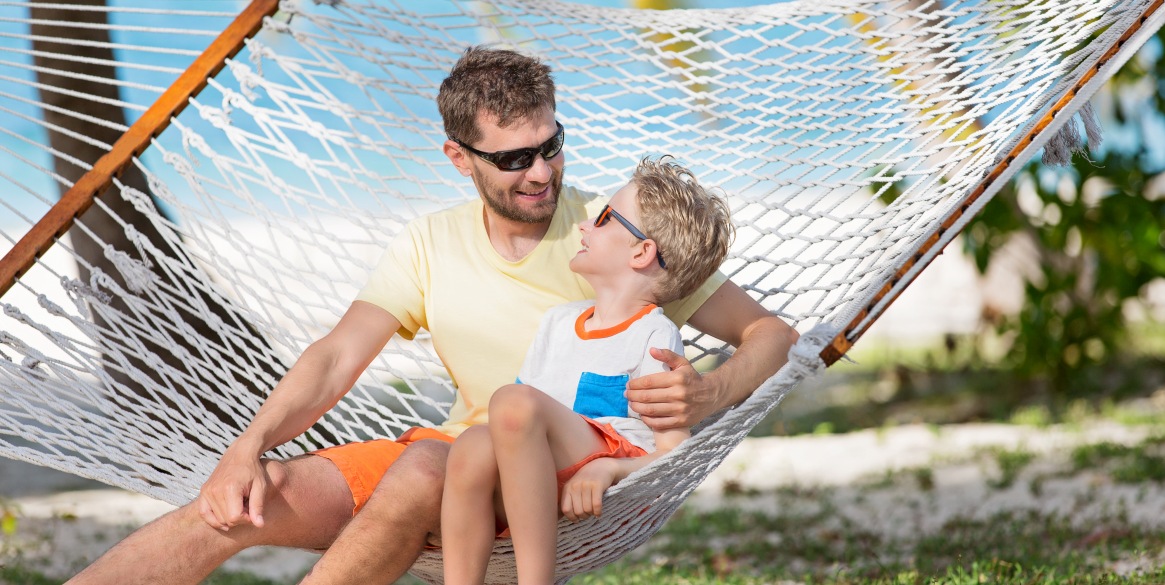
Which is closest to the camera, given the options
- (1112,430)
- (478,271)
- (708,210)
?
(708,210)

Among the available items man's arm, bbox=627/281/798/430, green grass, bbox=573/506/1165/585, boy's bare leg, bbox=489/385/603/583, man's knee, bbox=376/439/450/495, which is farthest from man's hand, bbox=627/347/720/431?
green grass, bbox=573/506/1165/585

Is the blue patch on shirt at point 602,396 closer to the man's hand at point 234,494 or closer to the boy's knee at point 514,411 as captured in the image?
the boy's knee at point 514,411

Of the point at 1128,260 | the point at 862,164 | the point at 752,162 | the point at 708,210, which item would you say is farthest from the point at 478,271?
the point at 1128,260

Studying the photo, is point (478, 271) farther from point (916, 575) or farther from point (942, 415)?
point (942, 415)

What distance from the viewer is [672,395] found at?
1490 millimetres

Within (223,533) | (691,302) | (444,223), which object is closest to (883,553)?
(691,302)

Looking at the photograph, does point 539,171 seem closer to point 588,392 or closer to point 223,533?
point 588,392

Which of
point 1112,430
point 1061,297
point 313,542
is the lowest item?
point 1112,430

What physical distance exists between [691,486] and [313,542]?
56 centimetres

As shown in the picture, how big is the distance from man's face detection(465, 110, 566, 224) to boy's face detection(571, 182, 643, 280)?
11 centimetres

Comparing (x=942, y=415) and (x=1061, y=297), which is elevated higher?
(x=1061, y=297)

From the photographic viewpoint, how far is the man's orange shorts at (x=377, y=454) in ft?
5.02

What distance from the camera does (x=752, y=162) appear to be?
2521 millimetres

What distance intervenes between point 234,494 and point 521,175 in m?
0.62
